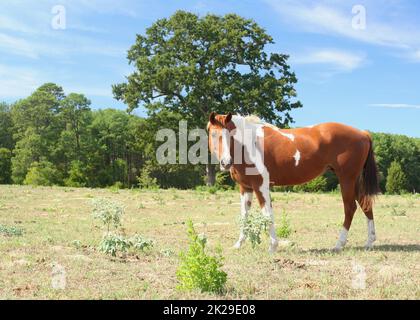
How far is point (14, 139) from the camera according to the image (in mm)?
68312

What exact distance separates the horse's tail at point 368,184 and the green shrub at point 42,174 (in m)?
48.0

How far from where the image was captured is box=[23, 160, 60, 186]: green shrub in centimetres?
5477

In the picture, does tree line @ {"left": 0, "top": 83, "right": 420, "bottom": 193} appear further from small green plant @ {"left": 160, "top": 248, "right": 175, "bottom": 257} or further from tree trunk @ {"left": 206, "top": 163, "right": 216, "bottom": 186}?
small green plant @ {"left": 160, "top": 248, "right": 175, "bottom": 257}

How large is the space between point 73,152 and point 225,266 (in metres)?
59.0

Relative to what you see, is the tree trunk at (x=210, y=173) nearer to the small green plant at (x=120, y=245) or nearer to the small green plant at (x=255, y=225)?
the small green plant at (x=255, y=225)

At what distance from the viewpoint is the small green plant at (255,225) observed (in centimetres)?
959

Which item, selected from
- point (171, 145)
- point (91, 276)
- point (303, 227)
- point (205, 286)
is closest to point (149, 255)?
point (91, 276)

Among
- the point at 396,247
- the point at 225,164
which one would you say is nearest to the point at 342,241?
the point at 396,247

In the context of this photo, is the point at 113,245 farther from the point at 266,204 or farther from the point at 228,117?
the point at 228,117

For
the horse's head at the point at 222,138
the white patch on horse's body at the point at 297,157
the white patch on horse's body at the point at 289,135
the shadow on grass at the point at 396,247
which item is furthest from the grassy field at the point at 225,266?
the white patch on horse's body at the point at 289,135

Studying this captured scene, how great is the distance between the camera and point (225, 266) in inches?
324

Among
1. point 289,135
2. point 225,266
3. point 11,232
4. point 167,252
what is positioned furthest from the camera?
point 11,232

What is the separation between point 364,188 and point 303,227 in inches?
159

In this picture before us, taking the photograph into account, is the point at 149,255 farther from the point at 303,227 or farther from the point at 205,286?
the point at 303,227
